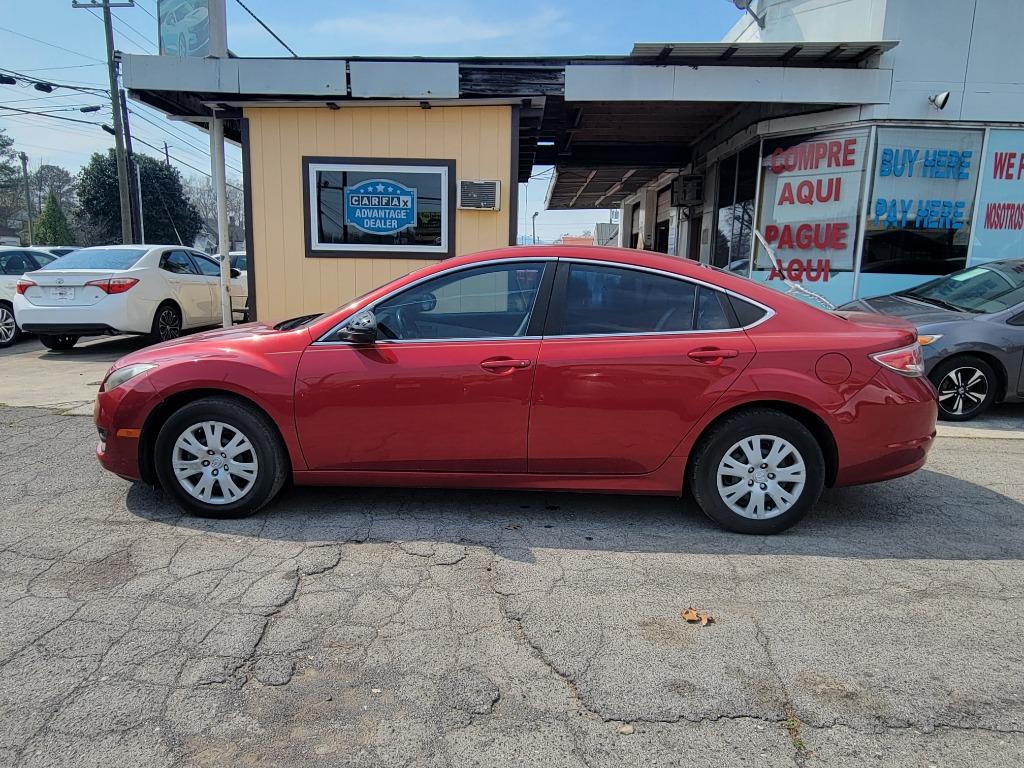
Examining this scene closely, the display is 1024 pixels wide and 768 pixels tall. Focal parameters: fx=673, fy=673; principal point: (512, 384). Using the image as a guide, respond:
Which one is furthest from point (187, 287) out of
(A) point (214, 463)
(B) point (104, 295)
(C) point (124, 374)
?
(A) point (214, 463)

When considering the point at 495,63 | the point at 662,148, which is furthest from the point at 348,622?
the point at 662,148

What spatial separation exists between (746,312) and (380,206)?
5356 mm

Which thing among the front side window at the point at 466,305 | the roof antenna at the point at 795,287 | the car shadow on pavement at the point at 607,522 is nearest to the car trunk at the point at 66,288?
the car shadow on pavement at the point at 607,522

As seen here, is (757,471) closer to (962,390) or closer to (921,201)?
(962,390)

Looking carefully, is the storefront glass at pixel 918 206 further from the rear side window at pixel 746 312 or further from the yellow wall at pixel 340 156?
the rear side window at pixel 746 312

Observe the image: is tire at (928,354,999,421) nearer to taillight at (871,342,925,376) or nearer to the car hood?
the car hood

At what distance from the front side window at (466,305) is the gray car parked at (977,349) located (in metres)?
4.40

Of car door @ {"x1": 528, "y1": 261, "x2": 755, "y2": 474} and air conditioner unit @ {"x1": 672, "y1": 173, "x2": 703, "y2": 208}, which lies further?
air conditioner unit @ {"x1": 672, "y1": 173, "x2": 703, "y2": 208}

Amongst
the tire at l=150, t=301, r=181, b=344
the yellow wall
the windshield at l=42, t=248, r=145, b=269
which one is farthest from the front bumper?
the windshield at l=42, t=248, r=145, b=269

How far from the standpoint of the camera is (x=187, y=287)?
10.0 meters

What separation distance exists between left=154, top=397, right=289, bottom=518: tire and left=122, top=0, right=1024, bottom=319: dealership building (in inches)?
177

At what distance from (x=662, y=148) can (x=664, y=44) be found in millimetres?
5933

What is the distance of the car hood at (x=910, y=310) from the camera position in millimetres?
6523

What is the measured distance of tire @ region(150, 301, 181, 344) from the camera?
371 inches
